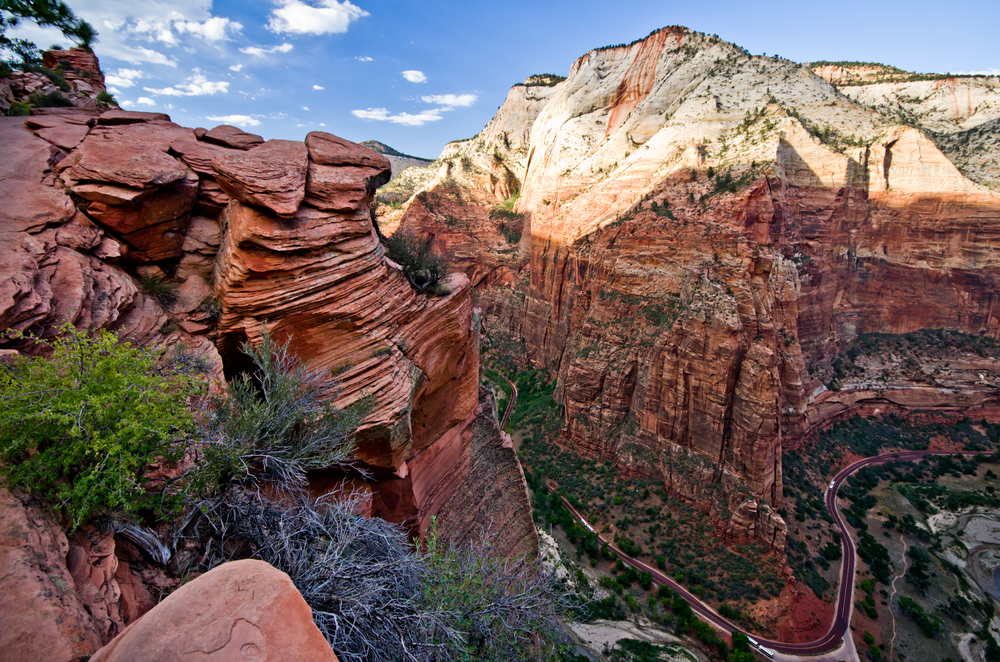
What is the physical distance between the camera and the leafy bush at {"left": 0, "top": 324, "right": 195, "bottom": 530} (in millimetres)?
3811

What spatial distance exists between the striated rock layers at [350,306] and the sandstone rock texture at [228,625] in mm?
4813

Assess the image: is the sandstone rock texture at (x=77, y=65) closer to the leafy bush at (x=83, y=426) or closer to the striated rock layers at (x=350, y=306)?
the striated rock layers at (x=350, y=306)

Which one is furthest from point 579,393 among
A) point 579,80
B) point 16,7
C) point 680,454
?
point 579,80

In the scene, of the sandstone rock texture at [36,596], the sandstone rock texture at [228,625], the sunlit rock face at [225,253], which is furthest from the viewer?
the sunlit rock face at [225,253]

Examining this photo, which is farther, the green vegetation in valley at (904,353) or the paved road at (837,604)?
the green vegetation in valley at (904,353)

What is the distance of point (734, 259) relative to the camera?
2664cm

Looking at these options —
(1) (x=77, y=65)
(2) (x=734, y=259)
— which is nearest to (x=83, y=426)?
(1) (x=77, y=65)

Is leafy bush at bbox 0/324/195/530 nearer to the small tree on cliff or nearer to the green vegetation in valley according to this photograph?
the small tree on cliff

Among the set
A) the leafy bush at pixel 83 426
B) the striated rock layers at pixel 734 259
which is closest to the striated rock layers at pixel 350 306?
the leafy bush at pixel 83 426

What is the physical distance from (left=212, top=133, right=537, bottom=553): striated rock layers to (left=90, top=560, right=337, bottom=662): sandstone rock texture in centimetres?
481

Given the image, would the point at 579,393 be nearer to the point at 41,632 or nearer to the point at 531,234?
the point at 531,234

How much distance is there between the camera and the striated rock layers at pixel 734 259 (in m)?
25.8

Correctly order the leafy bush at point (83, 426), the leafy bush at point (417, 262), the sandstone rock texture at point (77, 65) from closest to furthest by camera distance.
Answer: the leafy bush at point (83, 426) → the leafy bush at point (417, 262) → the sandstone rock texture at point (77, 65)

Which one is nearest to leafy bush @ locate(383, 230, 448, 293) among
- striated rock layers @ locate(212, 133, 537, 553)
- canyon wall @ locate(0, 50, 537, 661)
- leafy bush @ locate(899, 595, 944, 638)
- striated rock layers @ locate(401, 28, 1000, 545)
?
striated rock layers @ locate(212, 133, 537, 553)
